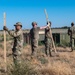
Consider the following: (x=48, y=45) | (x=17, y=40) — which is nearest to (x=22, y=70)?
(x=17, y=40)

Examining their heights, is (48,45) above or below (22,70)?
above

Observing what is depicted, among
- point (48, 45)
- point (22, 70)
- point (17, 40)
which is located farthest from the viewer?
point (48, 45)

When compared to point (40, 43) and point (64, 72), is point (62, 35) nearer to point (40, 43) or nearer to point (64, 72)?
point (40, 43)

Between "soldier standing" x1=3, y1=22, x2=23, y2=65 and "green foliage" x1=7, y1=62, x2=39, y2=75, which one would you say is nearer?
"green foliage" x1=7, y1=62, x2=39, y2=75

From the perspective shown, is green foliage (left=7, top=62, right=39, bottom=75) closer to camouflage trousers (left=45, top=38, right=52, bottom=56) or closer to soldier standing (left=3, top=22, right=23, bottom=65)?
soldier standing (left=3, top=22, right=23, bottom=65)

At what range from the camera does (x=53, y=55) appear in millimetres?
17000

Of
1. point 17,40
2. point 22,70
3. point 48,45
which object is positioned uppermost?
point 17,40

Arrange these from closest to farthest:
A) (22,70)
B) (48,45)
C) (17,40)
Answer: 1. (22,70)
2. (17,40)
3. (48,45)

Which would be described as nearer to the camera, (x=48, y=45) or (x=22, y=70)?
(x=22, y=70)

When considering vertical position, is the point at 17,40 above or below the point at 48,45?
above

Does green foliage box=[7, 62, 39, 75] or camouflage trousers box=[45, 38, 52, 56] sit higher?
camouflage trousers box=[45, 38, 52, 56]

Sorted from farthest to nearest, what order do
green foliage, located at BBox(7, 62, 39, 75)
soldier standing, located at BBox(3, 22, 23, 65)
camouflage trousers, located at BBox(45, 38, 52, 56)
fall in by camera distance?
camouflage trousers, located at BBox(45, 38, 52, 56)
soldier standing, located at BBox(3, 22, 23, 65)
green foliage, located at BBox(7, 62, 39, 75)

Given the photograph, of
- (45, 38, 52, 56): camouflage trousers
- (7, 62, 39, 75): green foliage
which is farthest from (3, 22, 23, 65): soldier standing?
(45, 38, 52, 56): camouflage trousers

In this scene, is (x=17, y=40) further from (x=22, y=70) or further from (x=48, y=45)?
(x=48, y=45)
